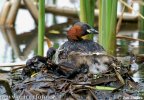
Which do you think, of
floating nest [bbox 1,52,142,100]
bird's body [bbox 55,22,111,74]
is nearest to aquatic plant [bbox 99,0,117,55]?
bird's body [bbox 55,22,111,74]

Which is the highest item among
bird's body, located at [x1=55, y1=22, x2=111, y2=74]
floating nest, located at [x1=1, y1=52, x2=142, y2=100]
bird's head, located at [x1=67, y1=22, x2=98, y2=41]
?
bird's head, located at [x1=67, y1=22, x2=98, y2=41]

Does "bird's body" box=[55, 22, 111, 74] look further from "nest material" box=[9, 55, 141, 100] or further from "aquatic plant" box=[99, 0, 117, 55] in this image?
"aquatic plant" box=[99, 0, 117, 55]

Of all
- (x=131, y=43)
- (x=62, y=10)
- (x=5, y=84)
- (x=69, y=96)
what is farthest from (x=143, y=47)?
(x=5, y=84)

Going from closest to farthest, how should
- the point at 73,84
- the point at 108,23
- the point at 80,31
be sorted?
the point at 73,84 < the point at 80,31 < the point at 108,23

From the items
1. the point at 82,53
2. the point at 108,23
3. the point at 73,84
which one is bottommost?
the point at 73,84

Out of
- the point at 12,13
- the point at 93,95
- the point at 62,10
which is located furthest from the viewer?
the point at 62,10

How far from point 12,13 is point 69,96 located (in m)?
6.60

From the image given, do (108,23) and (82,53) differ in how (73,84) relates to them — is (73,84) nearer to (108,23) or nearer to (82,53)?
(82,53)

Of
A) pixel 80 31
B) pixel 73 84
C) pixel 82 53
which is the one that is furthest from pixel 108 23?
pixel 73 84

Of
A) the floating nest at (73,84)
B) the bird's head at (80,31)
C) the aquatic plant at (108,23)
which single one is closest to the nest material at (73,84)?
the floating nest at (73,84)

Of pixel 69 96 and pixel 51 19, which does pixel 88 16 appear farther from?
pixel 51 19

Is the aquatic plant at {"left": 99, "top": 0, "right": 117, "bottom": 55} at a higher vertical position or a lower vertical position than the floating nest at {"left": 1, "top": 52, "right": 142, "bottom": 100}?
higher

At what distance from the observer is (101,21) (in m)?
7.88

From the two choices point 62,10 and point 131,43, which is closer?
point 131,43
